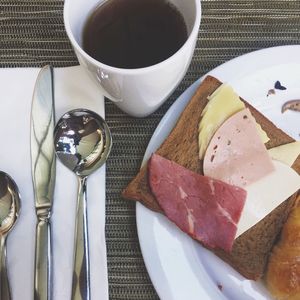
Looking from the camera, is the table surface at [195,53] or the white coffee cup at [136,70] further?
the table surface at [195,53]

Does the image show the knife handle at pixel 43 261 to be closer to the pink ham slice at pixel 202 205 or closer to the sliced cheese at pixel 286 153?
the pink ham slice at pixel 202 205

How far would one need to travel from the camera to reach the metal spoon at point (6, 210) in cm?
80

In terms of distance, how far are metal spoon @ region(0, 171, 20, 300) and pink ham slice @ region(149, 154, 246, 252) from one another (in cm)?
23

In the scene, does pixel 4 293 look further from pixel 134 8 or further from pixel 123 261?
pixel 134 8

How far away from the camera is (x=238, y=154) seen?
0.84 metres

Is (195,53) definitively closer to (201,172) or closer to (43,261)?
(201,172)

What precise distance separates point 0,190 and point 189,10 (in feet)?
1.40

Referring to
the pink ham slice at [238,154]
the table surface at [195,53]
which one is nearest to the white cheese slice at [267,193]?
the pink ham slice at [238,154]

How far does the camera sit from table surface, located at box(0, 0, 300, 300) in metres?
0.93

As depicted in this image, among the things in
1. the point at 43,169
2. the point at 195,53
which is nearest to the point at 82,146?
the point at 43,169

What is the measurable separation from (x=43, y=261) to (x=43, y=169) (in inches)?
6.1

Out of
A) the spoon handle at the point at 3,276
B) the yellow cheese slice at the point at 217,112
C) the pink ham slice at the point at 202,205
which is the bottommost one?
the spoon handle at the point at 3,276

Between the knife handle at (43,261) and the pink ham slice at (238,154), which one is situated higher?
the pink ham slice at (238,154)

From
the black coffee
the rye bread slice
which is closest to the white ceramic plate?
the rye bread slice
